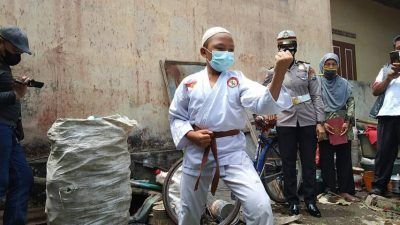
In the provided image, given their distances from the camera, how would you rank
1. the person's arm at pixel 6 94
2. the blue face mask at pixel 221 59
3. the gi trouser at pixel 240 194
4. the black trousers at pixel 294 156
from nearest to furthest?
the gi trouser at pixel 240 194 < the blue face mask at pixel 221 59 < the person's arm at pixel 6 94 < the black trousers at pixel 294 156

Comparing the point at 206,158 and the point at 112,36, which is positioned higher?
the point at 112,36

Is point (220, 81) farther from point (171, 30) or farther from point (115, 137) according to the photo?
point (171, 30)

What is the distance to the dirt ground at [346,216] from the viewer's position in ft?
Result: 14.9

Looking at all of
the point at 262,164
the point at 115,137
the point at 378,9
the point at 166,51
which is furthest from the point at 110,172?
the point at 378,9

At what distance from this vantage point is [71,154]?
12.3 ft

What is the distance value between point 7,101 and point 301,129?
3.08 meters

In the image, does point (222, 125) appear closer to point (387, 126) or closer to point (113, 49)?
point (113, 49)

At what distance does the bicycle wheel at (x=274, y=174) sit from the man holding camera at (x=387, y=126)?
1.35 m

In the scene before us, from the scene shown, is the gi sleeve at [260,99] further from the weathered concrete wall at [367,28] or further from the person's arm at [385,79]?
the weathered concrete wall at [367,28]

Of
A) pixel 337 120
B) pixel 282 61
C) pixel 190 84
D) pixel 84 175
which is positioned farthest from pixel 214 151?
pixel 337 120

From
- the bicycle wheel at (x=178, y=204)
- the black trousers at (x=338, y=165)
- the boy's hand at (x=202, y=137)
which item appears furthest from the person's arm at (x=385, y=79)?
the boy's hand at (x=202, y=137)

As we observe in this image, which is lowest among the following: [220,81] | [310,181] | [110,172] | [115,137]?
[310,181]

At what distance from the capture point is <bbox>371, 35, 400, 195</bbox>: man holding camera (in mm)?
5254

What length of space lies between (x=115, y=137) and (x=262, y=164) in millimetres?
1945
